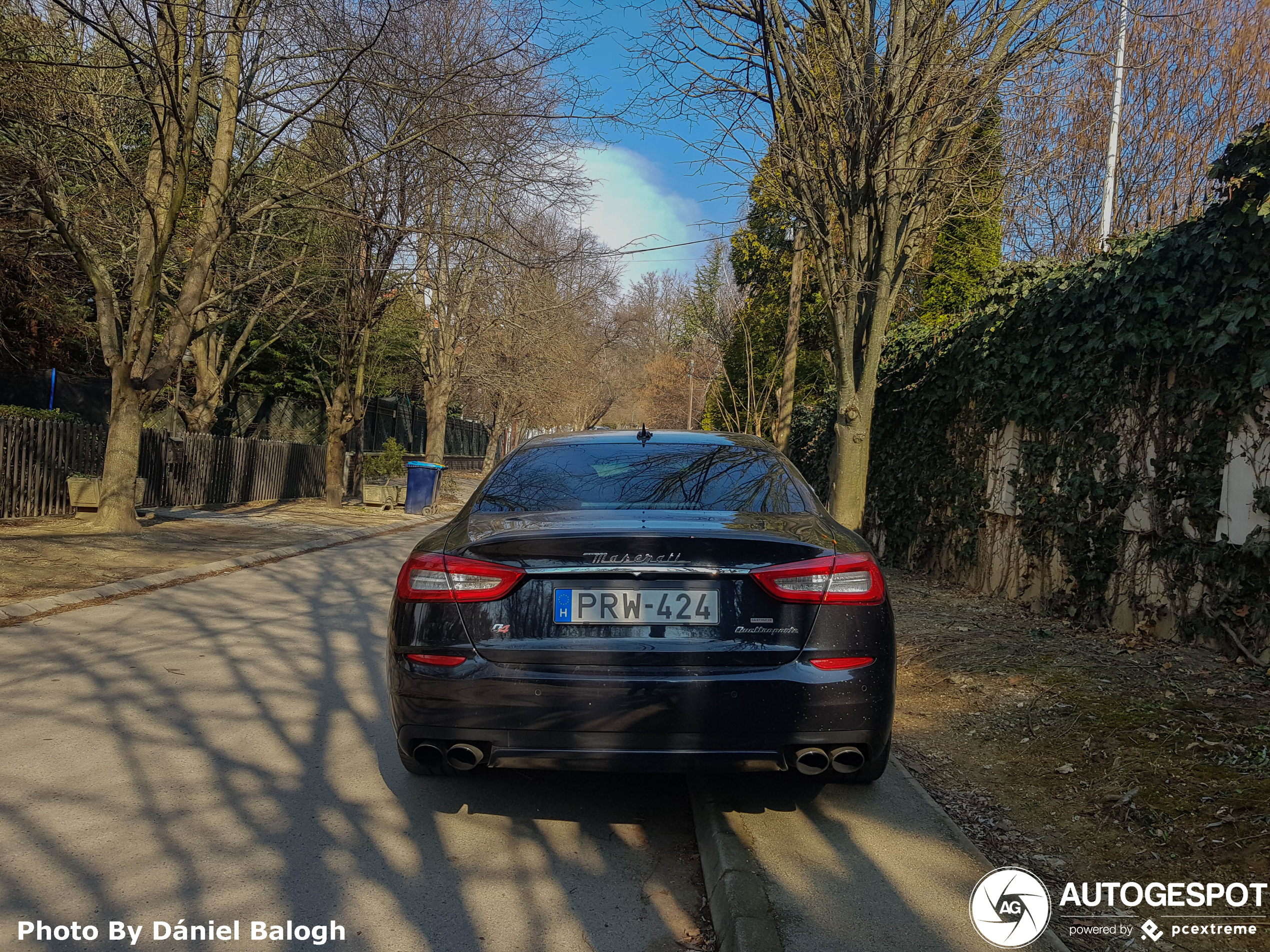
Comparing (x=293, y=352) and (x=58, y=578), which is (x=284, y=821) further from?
(x=293, y=352)

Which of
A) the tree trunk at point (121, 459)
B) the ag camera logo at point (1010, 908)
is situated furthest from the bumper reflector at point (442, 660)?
the tree trunk at point (121, 459)

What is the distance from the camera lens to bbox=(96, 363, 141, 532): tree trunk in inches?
491

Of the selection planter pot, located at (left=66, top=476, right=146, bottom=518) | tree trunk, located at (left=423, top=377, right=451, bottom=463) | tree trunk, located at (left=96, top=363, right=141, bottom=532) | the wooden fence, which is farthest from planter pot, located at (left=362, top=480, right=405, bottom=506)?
tree trunk, located at (left=96, top=363, right=141, bottom=532)

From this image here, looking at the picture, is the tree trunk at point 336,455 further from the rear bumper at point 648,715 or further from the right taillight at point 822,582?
the right taillight at point 822,582

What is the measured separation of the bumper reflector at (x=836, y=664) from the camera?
3223 millimetres

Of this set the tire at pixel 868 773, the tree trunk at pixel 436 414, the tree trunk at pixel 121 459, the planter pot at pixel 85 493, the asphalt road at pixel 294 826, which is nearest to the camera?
the asphalt road at pixel 294 826

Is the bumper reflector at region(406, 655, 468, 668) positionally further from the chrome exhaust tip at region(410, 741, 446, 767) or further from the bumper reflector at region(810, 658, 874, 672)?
the bumper reflector at region(810, 658, 874, 672)

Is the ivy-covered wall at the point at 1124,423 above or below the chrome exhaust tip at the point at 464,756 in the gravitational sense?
above

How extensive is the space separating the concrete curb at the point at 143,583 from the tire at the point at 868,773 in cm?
659

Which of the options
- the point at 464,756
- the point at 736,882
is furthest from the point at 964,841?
the point at 464,756

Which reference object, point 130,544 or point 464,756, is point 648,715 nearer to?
point 464,756

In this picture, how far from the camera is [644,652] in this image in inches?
125

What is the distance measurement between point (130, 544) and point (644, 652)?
10309 millimetres

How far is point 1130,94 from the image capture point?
18.7 m
